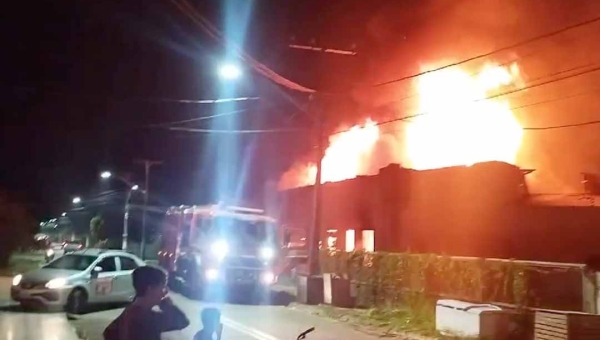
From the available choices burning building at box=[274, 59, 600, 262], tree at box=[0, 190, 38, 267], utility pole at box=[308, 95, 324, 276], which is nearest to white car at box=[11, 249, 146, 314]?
utility pole at box=[308, 95, 324, 276]

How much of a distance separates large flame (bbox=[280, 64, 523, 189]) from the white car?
50.4 ft

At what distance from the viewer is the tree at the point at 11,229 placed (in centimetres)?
3206

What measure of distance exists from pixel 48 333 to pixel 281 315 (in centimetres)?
599

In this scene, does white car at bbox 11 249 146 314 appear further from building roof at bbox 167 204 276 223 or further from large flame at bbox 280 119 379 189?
large flame at bbox 280 119 379 189

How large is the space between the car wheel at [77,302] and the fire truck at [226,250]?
4.83 m

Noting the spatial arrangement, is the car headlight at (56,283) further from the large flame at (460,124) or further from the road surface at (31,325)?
the large flame at (460,124)

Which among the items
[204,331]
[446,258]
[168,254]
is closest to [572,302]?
[446,258]

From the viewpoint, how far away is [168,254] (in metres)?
24.5

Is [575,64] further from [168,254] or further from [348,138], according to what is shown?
[168,254]

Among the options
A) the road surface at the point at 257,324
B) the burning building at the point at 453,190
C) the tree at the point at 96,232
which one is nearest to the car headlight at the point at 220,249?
the road surface at the point at 257,324

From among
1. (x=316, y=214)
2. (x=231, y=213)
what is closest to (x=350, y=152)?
(x=231, y=213)

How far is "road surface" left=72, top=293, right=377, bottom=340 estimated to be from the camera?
13.2 m

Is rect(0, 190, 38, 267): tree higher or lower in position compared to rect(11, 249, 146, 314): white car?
higher

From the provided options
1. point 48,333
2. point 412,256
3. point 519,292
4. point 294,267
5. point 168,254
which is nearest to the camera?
point 48,333
